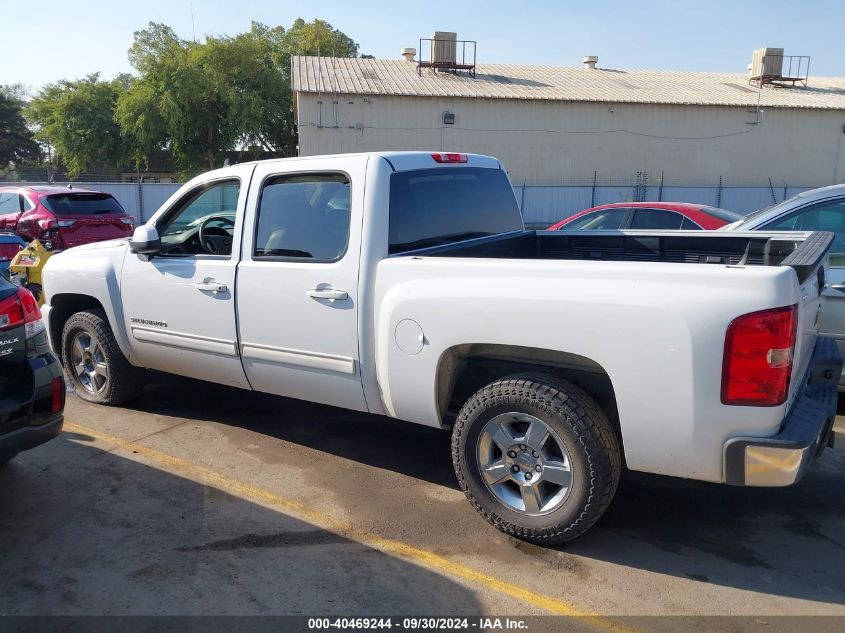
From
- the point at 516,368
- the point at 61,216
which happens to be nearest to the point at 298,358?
the point at 516,368

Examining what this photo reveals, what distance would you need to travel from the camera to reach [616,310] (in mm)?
3076

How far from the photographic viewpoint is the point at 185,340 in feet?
15.9

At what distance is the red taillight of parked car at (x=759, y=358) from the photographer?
284 cm

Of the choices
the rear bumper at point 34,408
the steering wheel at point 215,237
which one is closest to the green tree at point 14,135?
the steering wheel at point 215,237

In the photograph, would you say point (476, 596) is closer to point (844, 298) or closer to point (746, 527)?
point (746, 527)

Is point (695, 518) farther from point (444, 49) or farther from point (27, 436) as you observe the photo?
point (444, 49)

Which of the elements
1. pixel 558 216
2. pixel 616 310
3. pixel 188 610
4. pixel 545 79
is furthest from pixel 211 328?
pixel 545 79

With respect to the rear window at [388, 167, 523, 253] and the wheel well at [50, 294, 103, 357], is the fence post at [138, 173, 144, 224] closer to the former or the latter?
the wheel well at [50, 294, 103, 357]

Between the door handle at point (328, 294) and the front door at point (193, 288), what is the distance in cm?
71

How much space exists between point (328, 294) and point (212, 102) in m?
39.3

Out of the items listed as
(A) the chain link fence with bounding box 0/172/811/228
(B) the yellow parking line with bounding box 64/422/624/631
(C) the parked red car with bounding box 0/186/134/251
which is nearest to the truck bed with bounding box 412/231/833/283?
(B) the yellow parking line with bounding box 64/422/624/631

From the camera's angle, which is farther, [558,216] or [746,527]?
[558,216]

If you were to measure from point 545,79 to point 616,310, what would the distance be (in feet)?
104

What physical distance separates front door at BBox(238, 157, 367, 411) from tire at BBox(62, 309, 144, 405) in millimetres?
1494
